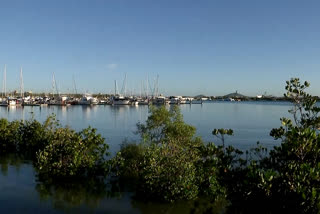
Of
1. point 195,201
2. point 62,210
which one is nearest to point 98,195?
point 62,210

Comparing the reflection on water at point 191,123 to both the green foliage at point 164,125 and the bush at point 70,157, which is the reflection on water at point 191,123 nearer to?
the green foliage at point 164,125

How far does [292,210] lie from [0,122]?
35114 mm

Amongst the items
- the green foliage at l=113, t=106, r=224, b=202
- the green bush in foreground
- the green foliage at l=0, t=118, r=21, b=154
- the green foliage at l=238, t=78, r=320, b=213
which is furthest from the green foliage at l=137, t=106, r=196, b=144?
the green foliage at l=238, t=78, r=320, b=213

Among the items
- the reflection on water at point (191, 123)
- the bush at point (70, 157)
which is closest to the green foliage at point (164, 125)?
the reflection on water at point (191, 123)

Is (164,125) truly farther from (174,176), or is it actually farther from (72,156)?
(174,176)

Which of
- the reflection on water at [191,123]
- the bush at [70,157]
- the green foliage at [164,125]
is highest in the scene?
the green foliage at [164,125]

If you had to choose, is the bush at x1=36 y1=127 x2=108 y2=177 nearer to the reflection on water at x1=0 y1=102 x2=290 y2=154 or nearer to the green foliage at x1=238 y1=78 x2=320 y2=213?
the reflection on water at x1=0 y1=102 x2=290 y2=154

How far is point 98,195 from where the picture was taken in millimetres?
22844

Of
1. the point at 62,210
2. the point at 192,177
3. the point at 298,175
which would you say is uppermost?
the point at 298,175

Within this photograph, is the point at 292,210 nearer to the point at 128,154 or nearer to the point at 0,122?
the point at 128,154

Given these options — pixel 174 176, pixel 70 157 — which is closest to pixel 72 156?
pixel 70 157

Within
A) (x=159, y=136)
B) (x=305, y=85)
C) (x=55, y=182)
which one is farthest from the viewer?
(x=159, y=136)

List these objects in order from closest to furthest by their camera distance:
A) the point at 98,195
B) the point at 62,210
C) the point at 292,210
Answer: the point at 292,210 → the point at 62,210 → the point at 98,195

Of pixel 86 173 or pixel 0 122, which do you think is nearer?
pixel 86 173
